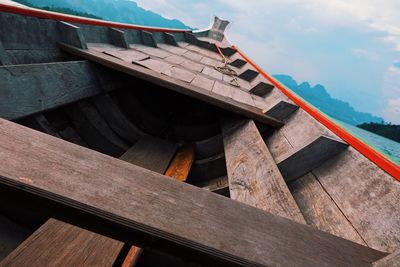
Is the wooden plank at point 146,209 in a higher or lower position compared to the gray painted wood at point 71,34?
higher

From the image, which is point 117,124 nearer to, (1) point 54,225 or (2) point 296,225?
(1) point 54,225

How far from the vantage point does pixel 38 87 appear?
233 centimetres

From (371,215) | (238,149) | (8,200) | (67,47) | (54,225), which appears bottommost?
(54,225)

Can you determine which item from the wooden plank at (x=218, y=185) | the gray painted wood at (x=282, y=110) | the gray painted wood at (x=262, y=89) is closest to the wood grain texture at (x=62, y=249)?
the wooden plank at (x=218, y=185)

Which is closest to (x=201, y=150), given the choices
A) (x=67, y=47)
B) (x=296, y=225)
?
(x=67, y=47)

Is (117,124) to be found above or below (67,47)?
below

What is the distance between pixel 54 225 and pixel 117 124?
2127mm

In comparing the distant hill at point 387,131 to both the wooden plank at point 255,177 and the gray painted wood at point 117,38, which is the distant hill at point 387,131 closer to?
the gray painted wood at point 117,38

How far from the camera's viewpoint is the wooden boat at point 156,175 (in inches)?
29.5

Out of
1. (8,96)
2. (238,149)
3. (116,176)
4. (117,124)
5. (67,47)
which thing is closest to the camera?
(116,176)

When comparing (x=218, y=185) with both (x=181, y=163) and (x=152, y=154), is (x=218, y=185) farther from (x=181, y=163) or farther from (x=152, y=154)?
(x=152, y=154)

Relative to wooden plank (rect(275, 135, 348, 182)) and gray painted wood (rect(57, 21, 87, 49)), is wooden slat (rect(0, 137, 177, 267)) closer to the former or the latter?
wooden plank (rect(275, 135, 348, 182))

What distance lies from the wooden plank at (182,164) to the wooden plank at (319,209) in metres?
1.36

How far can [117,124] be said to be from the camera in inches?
148
